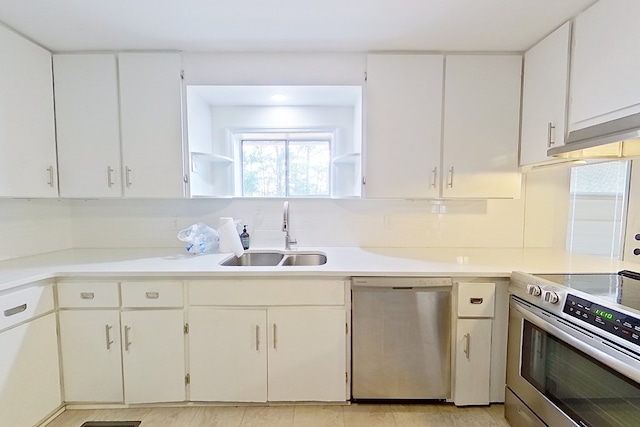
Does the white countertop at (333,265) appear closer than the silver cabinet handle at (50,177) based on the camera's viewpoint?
Yes

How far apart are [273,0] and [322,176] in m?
1.29

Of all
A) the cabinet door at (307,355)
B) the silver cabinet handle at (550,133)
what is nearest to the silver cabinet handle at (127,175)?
the cabinet door at (307,355)

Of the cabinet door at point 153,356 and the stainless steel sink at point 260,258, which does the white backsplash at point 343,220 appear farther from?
the cabinet door at point 153,356

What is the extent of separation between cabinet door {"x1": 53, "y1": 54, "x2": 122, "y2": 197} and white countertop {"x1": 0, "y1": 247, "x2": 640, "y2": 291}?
48 centimetres

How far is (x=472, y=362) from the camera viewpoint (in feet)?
5.94

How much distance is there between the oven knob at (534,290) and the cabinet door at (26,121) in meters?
2.99

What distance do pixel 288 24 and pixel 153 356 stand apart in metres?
2.14

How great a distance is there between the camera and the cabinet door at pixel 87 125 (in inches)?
80.4

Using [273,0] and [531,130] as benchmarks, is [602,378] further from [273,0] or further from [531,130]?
[273,0]

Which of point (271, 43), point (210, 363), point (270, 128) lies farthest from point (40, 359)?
point (271, 43)

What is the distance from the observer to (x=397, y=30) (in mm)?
1830

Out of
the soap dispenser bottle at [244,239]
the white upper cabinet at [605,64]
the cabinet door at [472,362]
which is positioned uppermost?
the white upper cabinet at [605,64]

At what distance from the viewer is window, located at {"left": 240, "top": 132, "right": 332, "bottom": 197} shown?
2.52 m

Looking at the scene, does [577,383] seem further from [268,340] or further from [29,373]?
[29,373]
